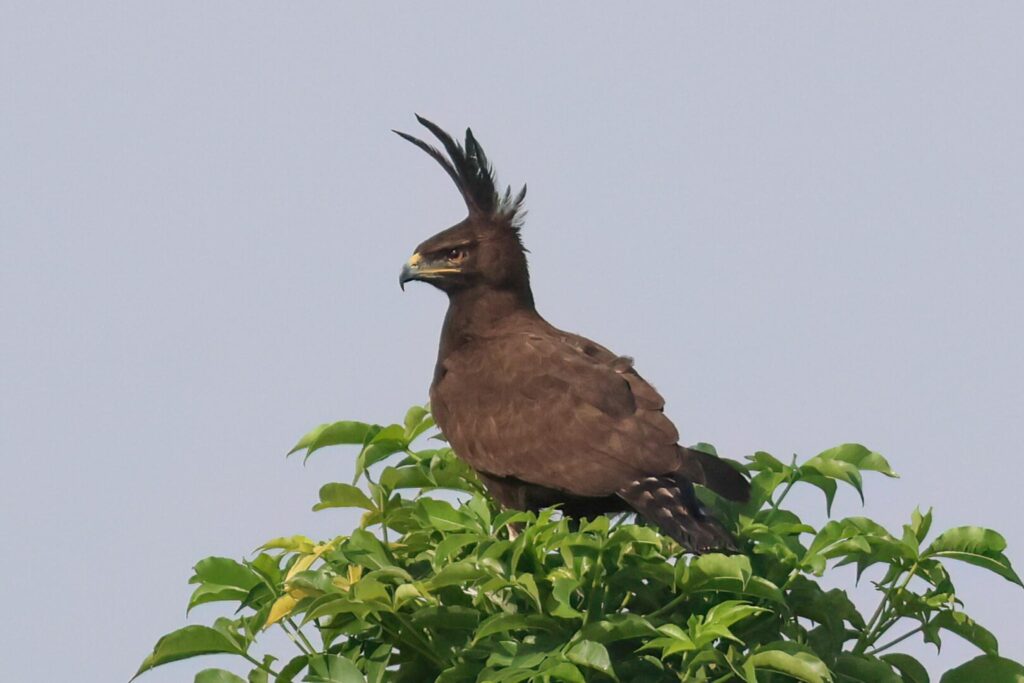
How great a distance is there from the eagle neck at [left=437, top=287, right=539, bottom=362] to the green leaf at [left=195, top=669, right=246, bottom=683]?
8.66 ft

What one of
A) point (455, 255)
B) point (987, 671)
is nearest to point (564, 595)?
point (987, 671)

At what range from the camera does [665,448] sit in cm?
751

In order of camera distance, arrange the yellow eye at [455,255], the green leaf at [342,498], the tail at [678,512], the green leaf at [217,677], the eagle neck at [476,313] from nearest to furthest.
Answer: the green leaf at [217,677]
the tail at [678,512]
the green leaf at [342,498]
the eagle neck at [476,313]
the yellow eye at [455,255]

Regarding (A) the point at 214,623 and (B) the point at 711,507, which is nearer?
(A) the point at 214,623

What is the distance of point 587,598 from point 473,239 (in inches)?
126

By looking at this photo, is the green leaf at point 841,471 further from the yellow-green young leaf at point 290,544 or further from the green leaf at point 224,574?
the green leaf at point 224,574

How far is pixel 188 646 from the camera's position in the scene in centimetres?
649

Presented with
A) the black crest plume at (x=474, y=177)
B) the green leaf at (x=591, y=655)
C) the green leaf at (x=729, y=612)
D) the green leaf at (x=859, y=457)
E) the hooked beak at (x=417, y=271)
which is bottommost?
the green leaf at (x=591, y=655)

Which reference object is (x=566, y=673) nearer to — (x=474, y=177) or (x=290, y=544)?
(x=290, y=544)

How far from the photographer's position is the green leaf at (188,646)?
Answer: 640 centimetres

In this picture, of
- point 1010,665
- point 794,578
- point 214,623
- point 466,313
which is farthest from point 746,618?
point 466,313

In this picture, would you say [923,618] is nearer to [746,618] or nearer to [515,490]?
[746,618]

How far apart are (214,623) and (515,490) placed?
5.97 ft

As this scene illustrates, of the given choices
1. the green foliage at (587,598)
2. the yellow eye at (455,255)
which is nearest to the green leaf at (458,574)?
the green foliage at (587,598)
